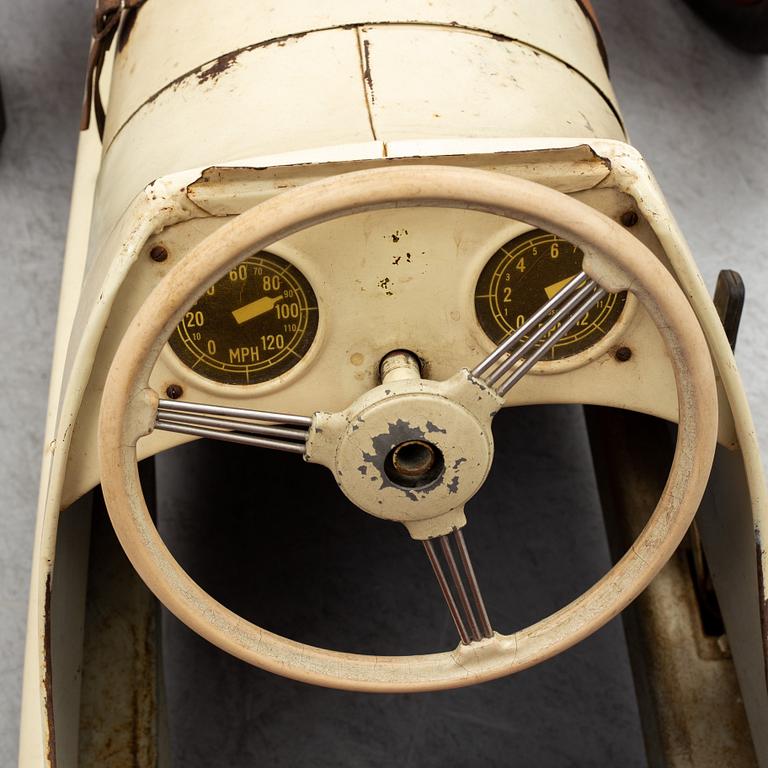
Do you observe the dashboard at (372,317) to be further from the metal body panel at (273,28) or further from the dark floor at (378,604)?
the dark floor at (378,604)

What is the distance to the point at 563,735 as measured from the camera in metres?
1.85

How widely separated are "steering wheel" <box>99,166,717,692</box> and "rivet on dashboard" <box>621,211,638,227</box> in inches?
8.0

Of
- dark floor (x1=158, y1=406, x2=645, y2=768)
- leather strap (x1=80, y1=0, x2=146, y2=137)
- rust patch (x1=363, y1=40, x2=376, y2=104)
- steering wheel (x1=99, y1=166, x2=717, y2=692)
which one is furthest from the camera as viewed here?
dark floor (x1=158, y1=406, x2=645, y2=768)

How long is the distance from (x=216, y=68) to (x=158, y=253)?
33 centimetres

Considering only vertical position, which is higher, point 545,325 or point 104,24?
point 104,24

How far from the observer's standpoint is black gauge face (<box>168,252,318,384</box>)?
4.08ft

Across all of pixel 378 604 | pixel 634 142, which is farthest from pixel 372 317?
pixel 634 142

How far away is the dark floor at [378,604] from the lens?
184cm

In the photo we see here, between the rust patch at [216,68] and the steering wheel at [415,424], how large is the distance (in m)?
0.48

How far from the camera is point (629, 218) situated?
4.03 feet

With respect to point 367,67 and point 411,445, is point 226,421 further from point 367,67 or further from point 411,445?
point 367,67

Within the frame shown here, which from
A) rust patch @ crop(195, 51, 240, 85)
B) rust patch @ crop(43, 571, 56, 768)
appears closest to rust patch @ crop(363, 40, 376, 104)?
rust patch @ crop(195, 51, 240, 85)

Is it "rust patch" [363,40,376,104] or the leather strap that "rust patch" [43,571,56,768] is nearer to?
"rust patch" [363,40,376,104]

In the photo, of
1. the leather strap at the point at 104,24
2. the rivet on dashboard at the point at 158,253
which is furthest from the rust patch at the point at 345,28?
the rivet on dashboard at the point at 158,253
